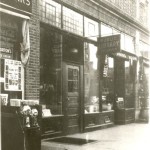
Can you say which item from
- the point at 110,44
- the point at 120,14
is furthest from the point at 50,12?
the point at 120,14

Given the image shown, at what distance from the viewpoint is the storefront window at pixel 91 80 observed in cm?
1218

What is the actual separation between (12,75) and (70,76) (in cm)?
331

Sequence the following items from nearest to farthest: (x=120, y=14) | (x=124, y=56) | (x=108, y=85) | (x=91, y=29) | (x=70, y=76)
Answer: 1. (x=70, y=76)
2. (x=91, y=29)
3. (x=108, y=85)
4. (x=120, y=14)
5. (x=124, y=56)

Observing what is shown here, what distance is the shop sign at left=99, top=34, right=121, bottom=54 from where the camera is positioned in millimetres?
12000

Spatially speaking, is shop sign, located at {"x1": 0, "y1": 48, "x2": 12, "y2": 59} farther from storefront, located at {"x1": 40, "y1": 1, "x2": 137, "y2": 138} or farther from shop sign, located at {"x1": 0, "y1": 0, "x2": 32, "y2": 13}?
storefront, located at {"x1": 40, "y1": 1, "x2": 137, "y2": 138}

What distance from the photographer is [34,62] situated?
898cm

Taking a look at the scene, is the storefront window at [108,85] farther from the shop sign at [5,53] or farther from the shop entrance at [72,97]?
the shop sign at [5,53]

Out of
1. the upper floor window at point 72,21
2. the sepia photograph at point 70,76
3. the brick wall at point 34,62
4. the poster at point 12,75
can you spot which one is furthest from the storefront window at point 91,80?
the poster at point 12,75

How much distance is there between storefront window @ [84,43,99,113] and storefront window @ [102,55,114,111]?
57 cm

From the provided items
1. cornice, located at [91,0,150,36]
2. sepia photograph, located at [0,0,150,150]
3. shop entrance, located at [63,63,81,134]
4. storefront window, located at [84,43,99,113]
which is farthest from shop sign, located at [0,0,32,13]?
cornice, located at [91,0,150,36]

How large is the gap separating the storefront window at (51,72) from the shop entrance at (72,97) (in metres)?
0.40

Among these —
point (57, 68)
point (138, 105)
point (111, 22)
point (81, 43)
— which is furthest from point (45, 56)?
point (138, 105)

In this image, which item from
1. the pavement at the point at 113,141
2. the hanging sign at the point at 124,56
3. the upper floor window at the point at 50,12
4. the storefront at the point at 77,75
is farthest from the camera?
the hanging sign at the point at 124,56

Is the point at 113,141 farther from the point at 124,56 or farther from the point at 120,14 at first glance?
the point at 120,14
